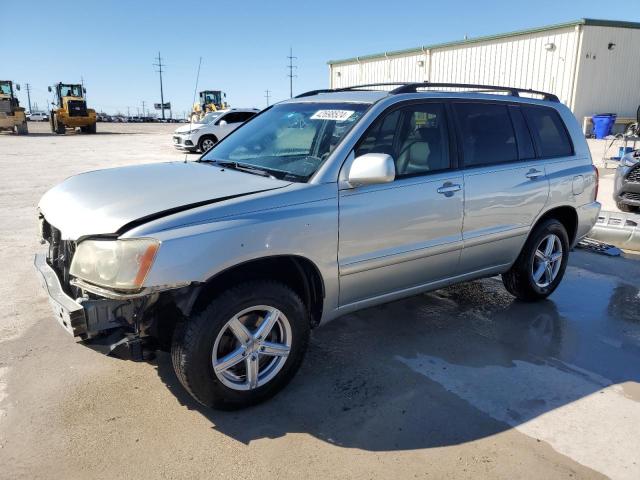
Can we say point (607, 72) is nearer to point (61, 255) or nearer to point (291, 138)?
point (291, 138)

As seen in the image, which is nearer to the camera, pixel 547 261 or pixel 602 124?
pixel 547 261

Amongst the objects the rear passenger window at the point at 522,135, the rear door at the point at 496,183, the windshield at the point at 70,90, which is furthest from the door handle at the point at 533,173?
the windshield at the point at 70,90

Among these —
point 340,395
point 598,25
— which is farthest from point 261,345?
point 598,25

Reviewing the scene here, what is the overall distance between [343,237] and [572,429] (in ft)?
5.66

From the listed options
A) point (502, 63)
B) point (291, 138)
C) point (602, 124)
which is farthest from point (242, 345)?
point (502, 63)

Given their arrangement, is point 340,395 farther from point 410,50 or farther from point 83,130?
point 83,130

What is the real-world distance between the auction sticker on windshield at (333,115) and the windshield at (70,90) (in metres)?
37.9

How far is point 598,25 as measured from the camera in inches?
880

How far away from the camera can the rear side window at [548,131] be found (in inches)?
183

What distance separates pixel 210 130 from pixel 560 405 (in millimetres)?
17465

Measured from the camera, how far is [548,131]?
188 inches

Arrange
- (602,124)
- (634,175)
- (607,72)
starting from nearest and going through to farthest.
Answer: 1. (634,175)
2. (602,124)
3. (607,72)

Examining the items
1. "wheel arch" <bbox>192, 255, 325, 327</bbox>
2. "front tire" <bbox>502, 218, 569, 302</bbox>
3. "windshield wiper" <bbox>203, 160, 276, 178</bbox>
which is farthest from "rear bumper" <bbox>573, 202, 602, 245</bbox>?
"windshield wiper" <bbox>203, 160, 276, 178</bbox>

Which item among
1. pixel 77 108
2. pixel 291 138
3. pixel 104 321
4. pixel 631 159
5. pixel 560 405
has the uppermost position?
pixel 77 108
